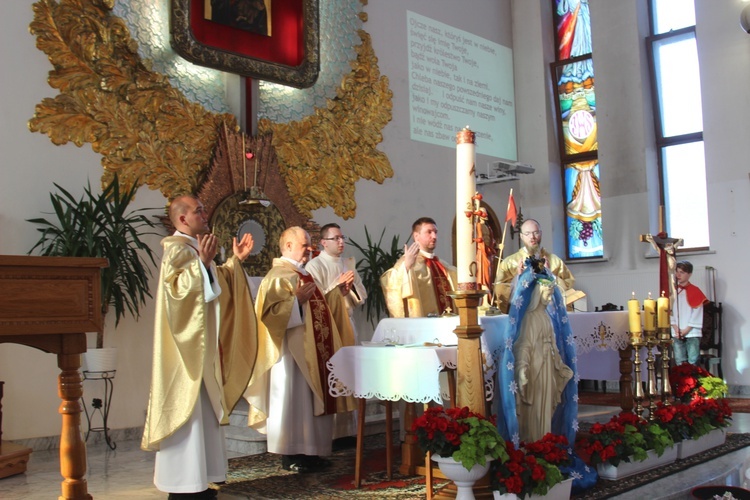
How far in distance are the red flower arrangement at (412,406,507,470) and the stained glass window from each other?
29.9 feet

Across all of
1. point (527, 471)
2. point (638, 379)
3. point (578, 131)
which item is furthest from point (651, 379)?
point (578, 131)

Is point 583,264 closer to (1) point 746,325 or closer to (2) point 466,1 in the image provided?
(1) point 746,325

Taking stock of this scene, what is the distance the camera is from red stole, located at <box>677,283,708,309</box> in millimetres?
9812

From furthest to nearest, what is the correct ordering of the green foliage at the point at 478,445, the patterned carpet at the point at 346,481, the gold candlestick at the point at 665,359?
the gold candlestick at the point at 665,359 < the patterned carpet at the point at 346,481 < the green foliage at the point at 478,445

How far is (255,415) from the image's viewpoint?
238 inches

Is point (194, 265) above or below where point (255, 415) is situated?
above

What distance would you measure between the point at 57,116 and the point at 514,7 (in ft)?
28.4

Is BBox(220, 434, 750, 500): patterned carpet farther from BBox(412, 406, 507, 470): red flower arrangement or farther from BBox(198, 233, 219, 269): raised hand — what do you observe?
BBox(198, 233, 219, 269): raised hand

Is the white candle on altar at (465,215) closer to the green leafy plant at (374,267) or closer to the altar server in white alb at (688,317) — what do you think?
the green leafy plant at (374,267)

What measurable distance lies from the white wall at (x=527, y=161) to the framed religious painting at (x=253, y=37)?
153cm

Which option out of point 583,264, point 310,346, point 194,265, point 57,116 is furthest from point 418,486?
point 583,264

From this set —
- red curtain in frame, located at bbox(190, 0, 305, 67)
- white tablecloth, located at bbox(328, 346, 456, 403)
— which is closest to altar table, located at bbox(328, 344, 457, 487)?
white tablecloth, located at bbox(328, 346, 456, 403)

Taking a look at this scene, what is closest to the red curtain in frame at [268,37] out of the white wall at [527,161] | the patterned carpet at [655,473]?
the white wall at [527,161]

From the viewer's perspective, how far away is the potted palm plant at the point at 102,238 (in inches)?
→ 275
